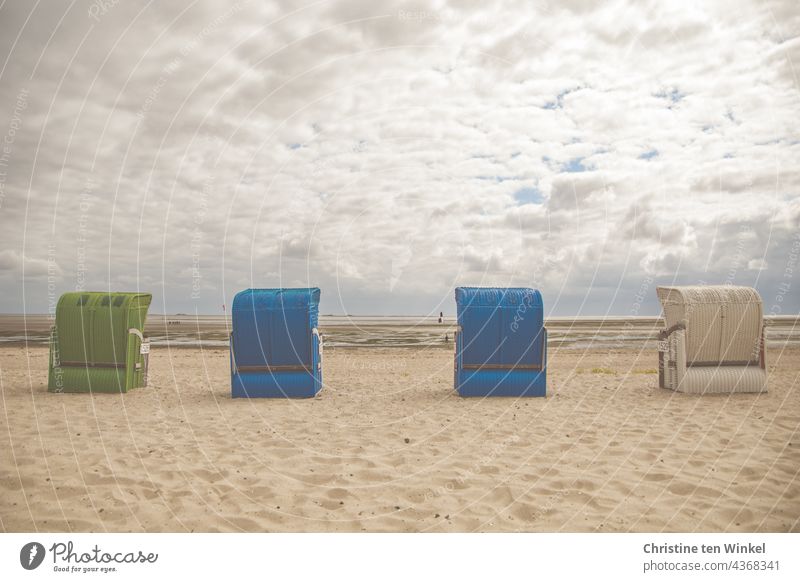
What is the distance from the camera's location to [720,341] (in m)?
11.9

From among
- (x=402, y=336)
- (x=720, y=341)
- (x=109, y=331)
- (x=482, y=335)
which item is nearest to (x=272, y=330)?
(x=109, y=331)

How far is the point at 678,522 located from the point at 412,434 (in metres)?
4.31

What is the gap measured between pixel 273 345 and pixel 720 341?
413 inches

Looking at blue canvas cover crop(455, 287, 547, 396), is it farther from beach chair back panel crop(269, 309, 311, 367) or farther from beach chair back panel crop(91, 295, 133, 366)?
beach chair back panel crop(91, 295, 133, 366)

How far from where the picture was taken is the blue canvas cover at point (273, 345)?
11.6 m

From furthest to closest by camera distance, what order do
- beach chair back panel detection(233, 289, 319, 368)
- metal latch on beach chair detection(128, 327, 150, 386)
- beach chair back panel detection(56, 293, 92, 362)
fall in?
metal latch on beach chair detection(128, 327, 150, 386) → beach chair back panel detection(56, 293, 92, 362) → beach chair back panel detection(233, 289, 319, 368)

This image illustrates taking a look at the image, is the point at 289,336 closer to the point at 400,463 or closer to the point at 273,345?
the point at 273,345

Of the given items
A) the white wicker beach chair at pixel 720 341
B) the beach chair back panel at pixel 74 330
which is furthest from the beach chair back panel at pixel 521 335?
the beach chair back panel at pixel 74 330

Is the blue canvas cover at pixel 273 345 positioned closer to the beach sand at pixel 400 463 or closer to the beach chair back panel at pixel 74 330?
the beach sand at pixel 400 463

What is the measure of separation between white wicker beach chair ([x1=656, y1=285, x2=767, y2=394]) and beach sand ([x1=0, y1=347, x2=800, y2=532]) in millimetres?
511

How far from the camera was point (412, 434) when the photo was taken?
8.52 meters

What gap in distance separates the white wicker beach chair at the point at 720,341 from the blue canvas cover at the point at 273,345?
28.9ft

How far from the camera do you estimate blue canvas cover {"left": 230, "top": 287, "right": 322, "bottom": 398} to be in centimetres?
1164

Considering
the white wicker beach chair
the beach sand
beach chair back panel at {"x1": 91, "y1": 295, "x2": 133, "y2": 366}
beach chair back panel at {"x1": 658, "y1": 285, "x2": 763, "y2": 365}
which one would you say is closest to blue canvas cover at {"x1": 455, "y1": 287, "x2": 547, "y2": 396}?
the beach sand
